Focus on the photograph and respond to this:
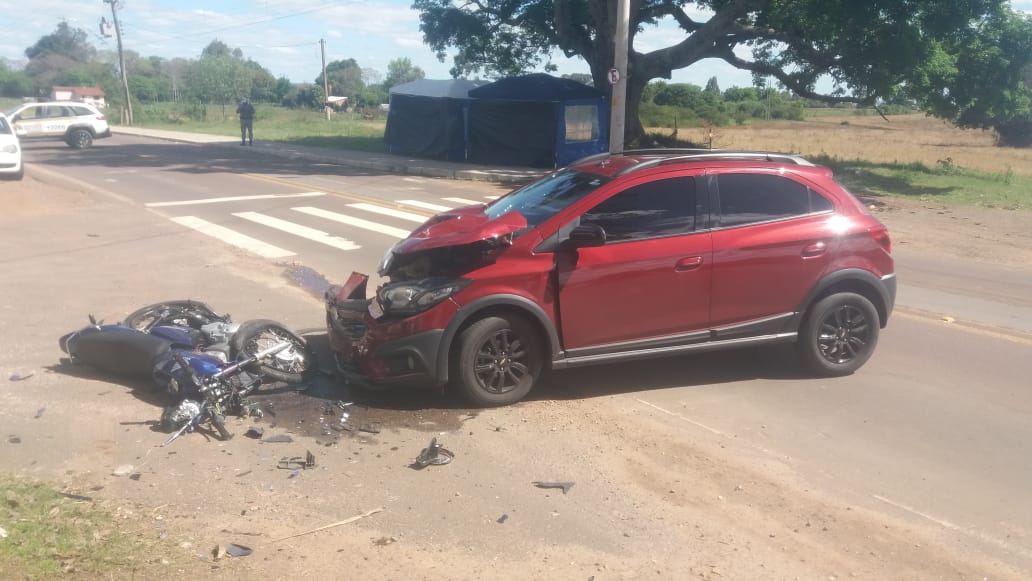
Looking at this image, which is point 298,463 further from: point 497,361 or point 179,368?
point 497,361

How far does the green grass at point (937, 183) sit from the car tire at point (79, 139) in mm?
26215

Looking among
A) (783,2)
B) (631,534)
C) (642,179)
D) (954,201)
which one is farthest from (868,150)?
(631,534)

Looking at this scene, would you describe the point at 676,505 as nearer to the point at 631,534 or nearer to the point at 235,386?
the point at 631,534

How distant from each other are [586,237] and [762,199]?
1.56m

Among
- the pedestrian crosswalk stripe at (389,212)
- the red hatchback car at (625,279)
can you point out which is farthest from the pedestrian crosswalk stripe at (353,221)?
the red hatchback car at (625,279)

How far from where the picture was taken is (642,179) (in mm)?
6320

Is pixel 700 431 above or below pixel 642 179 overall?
below

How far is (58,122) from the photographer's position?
32781mm

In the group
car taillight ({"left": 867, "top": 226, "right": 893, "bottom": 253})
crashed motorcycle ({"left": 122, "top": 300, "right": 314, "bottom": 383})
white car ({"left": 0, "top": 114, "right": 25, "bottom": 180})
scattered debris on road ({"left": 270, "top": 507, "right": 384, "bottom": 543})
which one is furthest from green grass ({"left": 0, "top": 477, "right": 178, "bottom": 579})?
white car ({"left": 0, "top": 114, "right": 25, "bottom": 180})

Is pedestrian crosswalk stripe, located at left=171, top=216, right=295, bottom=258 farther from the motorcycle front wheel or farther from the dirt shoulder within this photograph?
the motorcycle front wheel

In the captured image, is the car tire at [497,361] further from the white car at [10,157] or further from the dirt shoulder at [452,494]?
the white car at [10,157]

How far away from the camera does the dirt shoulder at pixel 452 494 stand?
4.09m

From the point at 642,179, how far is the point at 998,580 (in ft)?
11.1

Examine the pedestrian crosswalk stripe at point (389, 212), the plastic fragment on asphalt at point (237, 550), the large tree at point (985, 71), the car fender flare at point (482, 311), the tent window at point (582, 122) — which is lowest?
the plastic fragment on asphalt at point (237, 550)
